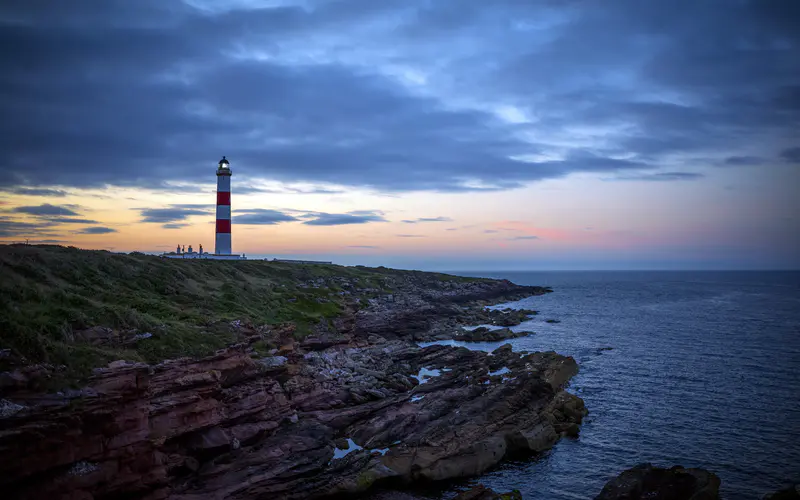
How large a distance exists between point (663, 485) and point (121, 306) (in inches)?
1132

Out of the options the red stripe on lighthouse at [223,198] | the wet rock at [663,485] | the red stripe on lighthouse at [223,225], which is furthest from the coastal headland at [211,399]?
the red stripe on lighthouse at [223,198]

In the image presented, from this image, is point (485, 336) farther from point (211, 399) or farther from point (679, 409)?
point (211, 399)

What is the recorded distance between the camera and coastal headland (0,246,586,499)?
16.0 m

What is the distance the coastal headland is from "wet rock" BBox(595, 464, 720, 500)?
540 cm

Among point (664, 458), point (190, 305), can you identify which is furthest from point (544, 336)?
point (190, 305)

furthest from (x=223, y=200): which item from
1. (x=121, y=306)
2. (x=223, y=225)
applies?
(x=121, y=306)

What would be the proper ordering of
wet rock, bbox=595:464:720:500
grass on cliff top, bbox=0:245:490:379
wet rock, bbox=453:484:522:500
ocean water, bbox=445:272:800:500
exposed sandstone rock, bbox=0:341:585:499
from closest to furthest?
exposed sandstone rock, bbox=0:341:585:499 < grass on cliff top, bbox=0:245:490:379 < wet rock, bbox=595:464:720:500 < wet rock, bbox=453:484:522:500 < ocean water, bbox=445:272:800:500

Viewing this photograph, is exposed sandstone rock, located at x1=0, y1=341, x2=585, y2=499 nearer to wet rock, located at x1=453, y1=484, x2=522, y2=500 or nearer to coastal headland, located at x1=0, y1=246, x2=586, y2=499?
coastal headland, located at x1=0, y1=246, x2=586, y2=499

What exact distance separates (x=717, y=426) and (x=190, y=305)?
119 feet

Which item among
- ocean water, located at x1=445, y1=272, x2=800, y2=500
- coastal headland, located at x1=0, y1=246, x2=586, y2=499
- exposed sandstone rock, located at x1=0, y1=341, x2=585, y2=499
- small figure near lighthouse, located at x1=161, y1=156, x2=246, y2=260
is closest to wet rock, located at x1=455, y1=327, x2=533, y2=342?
ocean water, located at x1=445, y1=272, x2=800, y2=500

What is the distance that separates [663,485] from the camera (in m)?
19.1

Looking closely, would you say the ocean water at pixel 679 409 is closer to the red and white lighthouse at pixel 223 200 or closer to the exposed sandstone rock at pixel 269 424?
the exposed sandstone rock at pixel 269 424

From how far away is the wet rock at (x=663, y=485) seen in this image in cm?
1850

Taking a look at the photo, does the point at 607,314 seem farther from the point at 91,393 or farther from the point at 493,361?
the point at 91,393
